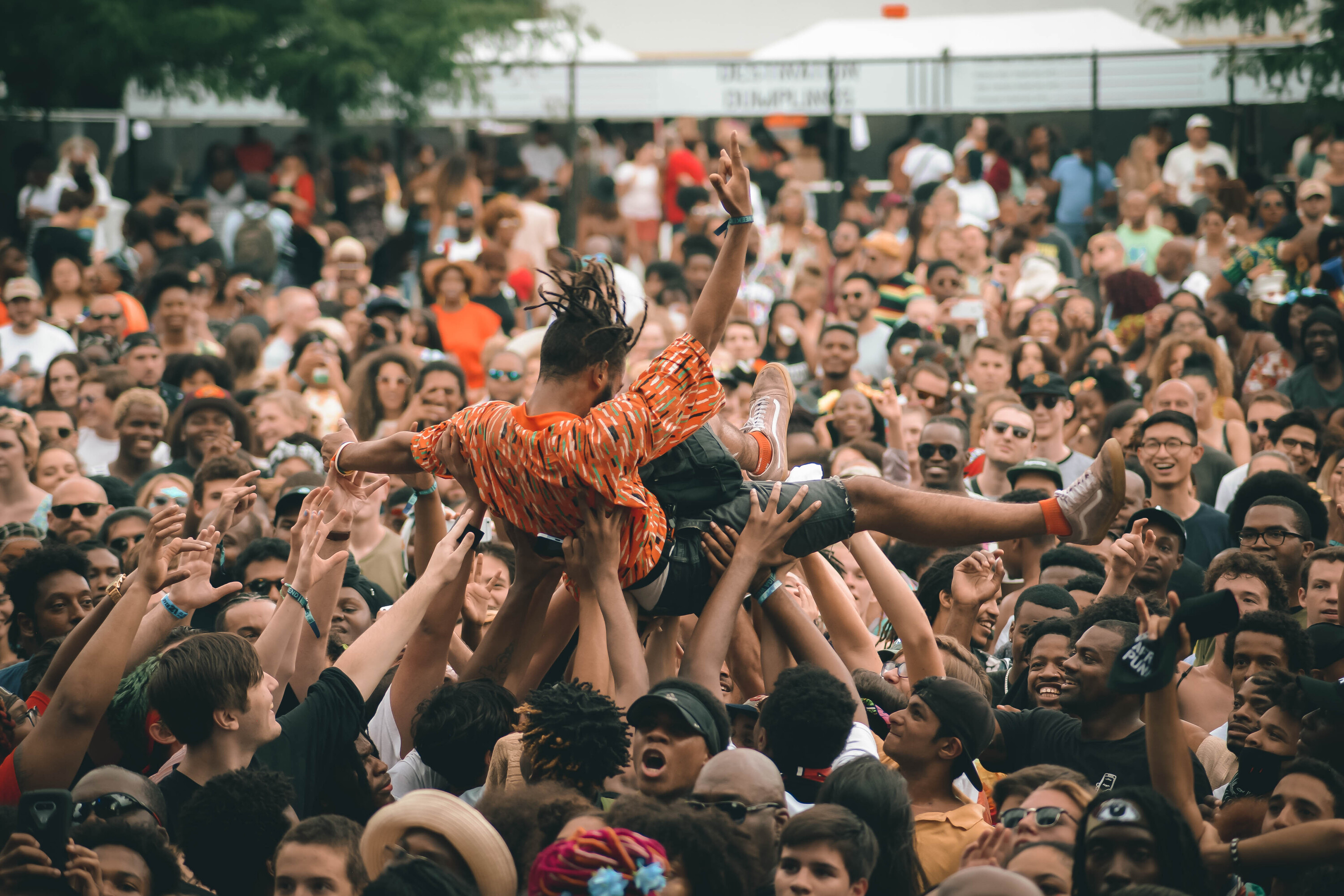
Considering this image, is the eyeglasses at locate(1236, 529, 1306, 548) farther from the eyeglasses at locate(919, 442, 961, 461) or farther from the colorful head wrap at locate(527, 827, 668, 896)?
the colorful head wrap at locate(527, 827, 668, 896)

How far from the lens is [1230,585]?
18.0 feet

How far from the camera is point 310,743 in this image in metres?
4.07

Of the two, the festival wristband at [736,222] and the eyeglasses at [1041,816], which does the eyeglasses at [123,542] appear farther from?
the eyeglasses at [1041,816]

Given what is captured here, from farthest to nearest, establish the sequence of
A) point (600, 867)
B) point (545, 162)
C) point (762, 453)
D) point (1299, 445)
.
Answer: point (545, 162)
point (1299, 445)
point (762, 453)
point (600, 867)

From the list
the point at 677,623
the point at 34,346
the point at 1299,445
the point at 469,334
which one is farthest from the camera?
the point at 469,334

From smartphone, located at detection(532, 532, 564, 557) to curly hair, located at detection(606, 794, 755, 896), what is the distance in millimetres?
1238

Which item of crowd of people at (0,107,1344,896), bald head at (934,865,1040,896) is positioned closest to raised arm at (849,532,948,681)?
crowd of people at (0,107,1344,896)

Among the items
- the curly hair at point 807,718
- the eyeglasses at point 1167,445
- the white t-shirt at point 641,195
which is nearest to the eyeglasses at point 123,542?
the curly hair at point 807,718

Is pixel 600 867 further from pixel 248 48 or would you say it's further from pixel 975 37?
pixel 975 37

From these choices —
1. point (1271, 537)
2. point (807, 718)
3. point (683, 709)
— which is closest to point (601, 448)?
point (683, 709)

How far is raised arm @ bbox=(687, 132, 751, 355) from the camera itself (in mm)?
4625

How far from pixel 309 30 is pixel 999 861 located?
1480 centimetres

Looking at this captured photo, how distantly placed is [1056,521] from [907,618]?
1.88 feet

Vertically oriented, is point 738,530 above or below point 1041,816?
above
